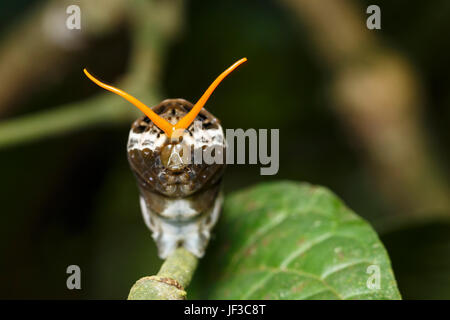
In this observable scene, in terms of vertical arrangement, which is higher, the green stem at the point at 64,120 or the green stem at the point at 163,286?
the green stem at the point at 64,120

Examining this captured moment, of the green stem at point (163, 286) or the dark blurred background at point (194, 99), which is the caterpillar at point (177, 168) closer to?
the green stem at point (163, 286)

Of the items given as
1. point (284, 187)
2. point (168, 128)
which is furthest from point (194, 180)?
point (284, 187)

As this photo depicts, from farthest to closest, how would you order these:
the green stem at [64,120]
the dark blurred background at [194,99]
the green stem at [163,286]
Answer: the dark blurred background at [194,99], the green stem at [64,120], the green stem at [163,286]

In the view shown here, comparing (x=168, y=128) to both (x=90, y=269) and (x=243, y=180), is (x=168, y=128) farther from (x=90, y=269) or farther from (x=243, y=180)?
(x=243, y=180)

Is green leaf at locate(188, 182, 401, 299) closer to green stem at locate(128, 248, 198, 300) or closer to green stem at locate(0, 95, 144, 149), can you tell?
green stem at locate(128, 248, 198, 300)

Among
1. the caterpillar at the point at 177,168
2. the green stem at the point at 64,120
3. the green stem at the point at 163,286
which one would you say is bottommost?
the green stem at the point at 163,286

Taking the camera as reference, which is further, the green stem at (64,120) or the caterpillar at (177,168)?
the green stem at (64,120)

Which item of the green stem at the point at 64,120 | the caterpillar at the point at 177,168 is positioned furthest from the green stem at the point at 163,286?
the green stem at the point at 64,120

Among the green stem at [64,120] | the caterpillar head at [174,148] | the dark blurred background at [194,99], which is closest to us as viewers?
the caterpillar head at [174,148]

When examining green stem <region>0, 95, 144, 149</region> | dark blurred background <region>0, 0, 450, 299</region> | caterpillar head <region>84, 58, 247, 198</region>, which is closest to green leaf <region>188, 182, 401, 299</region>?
caterpillar head <region>84, 58, 247, 198</region>
